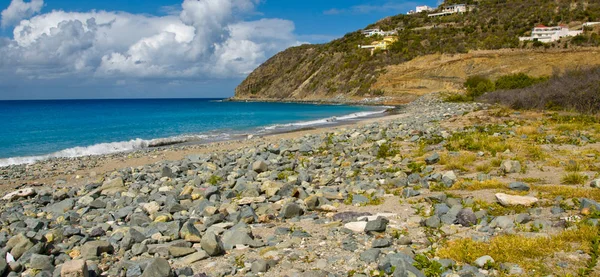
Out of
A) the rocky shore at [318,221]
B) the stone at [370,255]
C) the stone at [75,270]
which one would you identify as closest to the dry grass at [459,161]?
the rocky shore at [318,221]

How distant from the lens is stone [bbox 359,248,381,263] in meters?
4.73

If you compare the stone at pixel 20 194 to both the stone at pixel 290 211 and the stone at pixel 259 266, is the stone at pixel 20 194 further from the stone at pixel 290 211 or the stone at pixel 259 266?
the stone at pixel 259 266

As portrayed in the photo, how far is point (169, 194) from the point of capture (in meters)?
9.00

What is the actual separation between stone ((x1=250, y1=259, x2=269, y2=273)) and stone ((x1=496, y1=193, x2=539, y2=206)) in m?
3.99

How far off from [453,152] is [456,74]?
6743 centimetres

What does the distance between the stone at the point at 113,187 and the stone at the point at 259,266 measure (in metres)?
6.72

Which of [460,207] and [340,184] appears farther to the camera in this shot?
[340,184]

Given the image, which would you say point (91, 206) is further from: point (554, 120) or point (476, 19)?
point (476, 19)

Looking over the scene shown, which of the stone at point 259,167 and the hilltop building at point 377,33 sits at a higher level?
the hilltop building at point 377,33

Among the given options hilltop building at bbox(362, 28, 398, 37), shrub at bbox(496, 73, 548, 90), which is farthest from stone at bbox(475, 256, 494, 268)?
hilltop building at bbox(362, 28, 398, 37)

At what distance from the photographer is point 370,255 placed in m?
4.79

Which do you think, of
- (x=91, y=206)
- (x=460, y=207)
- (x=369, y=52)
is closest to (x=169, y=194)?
(x=91, y=206)

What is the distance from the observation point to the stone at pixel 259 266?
15.2 ft

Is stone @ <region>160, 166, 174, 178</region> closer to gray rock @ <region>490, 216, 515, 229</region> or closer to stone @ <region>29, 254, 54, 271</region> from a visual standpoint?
stone @ <region>29, 254, 54, 271</region>
